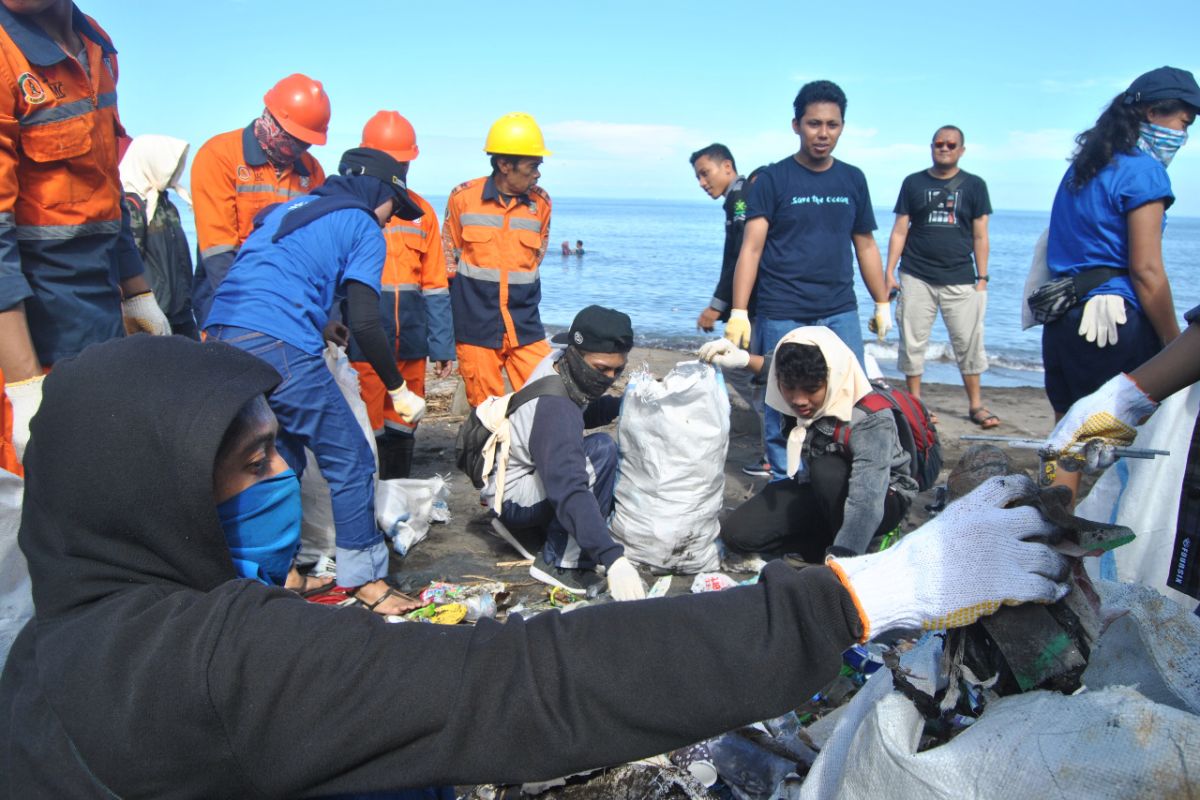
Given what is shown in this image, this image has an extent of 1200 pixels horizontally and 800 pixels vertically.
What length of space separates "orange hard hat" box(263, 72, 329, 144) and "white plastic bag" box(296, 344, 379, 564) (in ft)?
3.98

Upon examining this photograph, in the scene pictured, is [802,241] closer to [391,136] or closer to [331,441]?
[391,136]

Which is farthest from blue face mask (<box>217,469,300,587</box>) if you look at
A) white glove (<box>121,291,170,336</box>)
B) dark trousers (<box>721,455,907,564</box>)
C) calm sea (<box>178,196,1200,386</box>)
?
calm sea (<box>178,196,1200,386</box>)

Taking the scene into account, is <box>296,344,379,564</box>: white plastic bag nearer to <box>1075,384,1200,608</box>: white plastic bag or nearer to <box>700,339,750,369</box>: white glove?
<box>700,339,750,369</box>: white glove

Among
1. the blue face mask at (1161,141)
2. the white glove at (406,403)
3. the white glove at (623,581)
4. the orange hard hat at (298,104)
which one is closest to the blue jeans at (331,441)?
the white glove at (406,403)

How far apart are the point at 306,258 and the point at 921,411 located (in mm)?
2728

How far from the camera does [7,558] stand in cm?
196

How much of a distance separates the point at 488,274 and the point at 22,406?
108 inches

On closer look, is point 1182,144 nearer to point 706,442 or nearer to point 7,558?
point 706,442

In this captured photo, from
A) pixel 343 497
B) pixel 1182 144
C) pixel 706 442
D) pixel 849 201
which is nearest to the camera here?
pixel 1182 144

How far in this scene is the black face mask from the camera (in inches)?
138

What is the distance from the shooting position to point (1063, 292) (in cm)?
315

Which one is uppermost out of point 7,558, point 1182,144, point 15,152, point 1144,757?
point 1182,144

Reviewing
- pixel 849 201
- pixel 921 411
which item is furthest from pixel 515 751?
pixel 849 201

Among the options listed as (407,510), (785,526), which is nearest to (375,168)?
(407,510)
